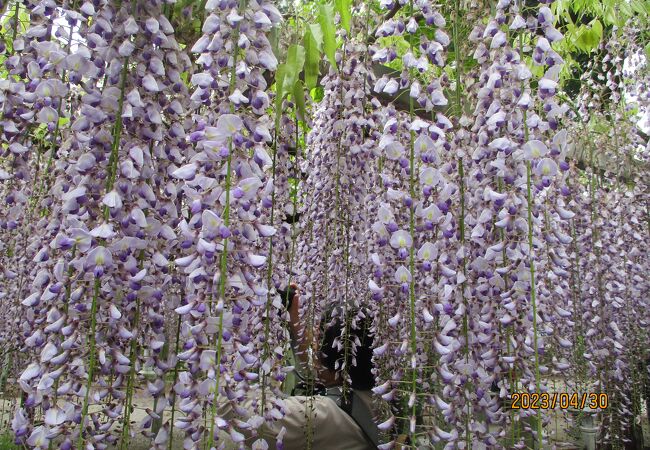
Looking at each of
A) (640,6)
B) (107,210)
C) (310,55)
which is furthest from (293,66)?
(640,6)

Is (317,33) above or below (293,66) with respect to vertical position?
above

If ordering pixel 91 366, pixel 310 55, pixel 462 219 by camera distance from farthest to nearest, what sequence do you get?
pixel 462 219, pixel 310 55, pixel 91 366

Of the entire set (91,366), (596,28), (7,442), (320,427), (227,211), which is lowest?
(7,442)

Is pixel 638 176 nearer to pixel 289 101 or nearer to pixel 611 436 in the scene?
pixel 611 436

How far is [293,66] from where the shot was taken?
6.51 ft

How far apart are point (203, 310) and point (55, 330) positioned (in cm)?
42

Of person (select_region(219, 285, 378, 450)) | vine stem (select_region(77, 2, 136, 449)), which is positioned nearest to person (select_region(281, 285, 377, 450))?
person (select_region(219, 285, 378, 450))

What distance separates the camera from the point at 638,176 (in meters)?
5.26

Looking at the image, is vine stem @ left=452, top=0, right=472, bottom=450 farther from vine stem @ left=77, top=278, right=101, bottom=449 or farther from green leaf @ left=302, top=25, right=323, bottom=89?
vine stem @ left=77, top=278, right=101, bottom=449

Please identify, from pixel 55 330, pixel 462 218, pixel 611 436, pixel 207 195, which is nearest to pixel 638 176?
pixel 611 436

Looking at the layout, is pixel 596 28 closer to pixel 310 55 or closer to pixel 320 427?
pixel 310 55

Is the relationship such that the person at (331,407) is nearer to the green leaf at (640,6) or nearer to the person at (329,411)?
the person at (329,411)

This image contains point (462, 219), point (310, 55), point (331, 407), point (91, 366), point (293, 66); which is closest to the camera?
point (91, 366)

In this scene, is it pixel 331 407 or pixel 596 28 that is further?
pixel 596 28
